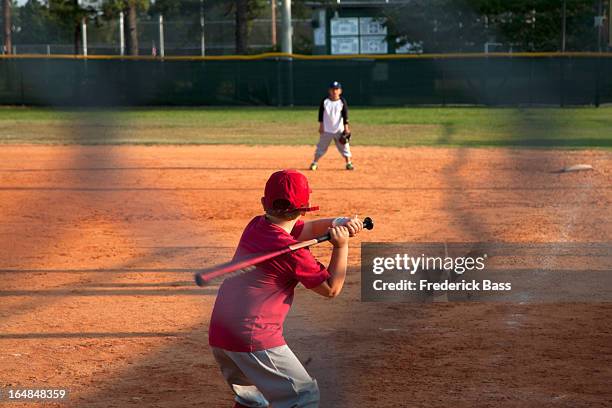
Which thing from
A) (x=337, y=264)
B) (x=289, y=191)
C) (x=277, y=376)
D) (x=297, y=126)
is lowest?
(x=297, y=126)

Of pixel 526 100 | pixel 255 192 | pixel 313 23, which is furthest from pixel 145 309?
pixel 313 23

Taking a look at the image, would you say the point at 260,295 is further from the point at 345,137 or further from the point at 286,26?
the point at 286,26

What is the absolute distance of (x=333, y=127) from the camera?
1841 cm

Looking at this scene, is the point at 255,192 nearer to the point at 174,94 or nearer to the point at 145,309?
the point at 145,309

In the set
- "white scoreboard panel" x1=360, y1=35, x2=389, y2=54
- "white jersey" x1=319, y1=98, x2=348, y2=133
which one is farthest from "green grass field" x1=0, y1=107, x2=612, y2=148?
"white scoreboard panel" x1=360, y1=35, x2=389, y2=54

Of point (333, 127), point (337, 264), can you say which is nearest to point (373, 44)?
point (333, 127)

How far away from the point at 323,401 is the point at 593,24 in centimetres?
4076

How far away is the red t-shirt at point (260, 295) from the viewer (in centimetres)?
456

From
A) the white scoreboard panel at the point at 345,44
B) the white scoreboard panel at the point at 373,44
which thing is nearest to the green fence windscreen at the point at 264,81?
the white scoreboard panel at the point at 373,44

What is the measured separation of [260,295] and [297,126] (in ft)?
82.1

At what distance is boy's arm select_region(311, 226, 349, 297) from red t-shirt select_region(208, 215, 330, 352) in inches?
1.4

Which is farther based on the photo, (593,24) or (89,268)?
(593,24)

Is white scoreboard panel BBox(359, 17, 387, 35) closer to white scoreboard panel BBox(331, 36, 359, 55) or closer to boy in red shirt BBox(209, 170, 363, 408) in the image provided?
white scoreboard panel BBox(331, 36, 359, 55)

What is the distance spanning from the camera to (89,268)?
1023 cm
